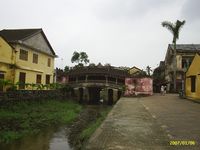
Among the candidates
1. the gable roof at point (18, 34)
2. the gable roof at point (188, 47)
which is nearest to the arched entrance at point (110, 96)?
the gable roof at point (18, 34)

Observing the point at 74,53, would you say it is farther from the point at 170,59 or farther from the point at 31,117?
the point at 31,117

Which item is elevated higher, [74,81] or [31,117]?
[74,81]

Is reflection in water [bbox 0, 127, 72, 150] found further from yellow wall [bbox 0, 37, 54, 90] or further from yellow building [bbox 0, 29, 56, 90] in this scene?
yellow wall [bbox 0, 37, 54, 90]

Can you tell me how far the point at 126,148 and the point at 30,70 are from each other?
22267 millimetres

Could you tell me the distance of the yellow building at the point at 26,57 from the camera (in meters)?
23.3

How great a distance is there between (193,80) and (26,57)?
18040 millimetres

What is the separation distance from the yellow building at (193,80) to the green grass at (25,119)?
13.1 meters

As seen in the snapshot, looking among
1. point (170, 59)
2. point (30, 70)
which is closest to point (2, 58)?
point (30, 70)

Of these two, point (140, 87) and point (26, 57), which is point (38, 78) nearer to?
point (26, 57)

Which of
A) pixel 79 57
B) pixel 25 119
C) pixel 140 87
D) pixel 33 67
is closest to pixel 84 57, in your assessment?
pixel 79 57

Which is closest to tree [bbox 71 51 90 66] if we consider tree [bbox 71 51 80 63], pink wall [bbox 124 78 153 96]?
tree [bbox 71 51 80 63]

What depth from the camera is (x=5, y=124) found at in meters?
15.5

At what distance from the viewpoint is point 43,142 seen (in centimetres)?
1306

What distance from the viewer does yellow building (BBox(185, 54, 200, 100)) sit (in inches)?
977
